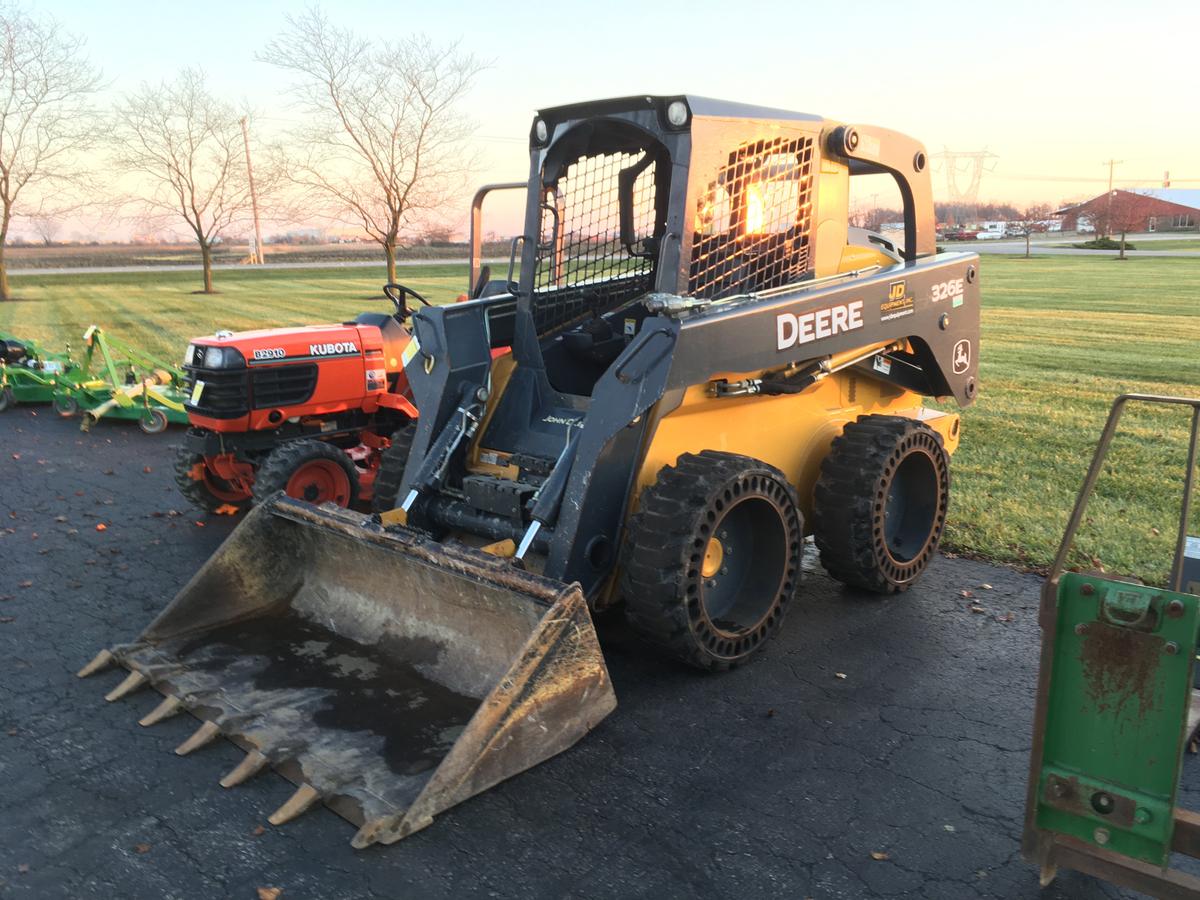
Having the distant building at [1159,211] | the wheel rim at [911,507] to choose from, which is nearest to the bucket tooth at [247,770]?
the wheel rim at [911,507]

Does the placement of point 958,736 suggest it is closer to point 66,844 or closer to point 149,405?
point 66,844

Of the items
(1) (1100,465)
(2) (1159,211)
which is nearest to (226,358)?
(1) (1100,465)

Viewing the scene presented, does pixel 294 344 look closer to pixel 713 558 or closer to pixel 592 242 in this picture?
pixel 592 242

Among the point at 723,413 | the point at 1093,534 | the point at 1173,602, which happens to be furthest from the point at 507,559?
the point at 1093,534

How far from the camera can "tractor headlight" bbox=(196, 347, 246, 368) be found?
663 centimetres

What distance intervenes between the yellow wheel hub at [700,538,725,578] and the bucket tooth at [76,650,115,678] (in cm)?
280

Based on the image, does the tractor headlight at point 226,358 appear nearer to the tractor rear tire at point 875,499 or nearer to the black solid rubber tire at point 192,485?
the black solid rubber tire at point 192,485

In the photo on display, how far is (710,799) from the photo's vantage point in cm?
356

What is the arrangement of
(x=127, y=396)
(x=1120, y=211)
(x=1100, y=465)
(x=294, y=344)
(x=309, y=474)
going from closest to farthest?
1. (x=1100, y=465)
2. (x=309, y=474)
3. (x=294, y=344)
4. (x=127, y=396)
5. (x=1120, y=211)

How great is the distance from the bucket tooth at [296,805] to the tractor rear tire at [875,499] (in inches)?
119

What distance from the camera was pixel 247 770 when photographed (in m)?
3.60

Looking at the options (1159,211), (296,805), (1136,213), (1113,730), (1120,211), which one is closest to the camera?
(1113,730)

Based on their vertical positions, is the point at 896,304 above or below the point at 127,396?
above

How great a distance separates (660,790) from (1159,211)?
99659mm
